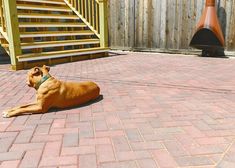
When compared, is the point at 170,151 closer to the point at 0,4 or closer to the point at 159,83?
the point at 159,83

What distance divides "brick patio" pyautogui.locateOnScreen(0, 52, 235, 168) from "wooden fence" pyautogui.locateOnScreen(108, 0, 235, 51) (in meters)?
3.68

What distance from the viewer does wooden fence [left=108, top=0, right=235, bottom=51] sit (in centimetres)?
779

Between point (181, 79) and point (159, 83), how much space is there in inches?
23.2

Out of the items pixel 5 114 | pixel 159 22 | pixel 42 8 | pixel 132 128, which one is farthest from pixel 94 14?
pixel 132 128

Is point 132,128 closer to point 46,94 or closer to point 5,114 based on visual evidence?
point 46,94

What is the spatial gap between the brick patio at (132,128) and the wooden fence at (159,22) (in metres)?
3.68

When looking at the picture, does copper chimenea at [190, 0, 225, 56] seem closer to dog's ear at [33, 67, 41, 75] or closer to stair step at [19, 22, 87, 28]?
stair step at [19, 22, 87, 28]

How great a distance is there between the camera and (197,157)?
2105 millimetres

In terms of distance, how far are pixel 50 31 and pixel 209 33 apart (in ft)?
15.3

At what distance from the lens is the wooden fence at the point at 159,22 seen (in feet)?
25.6

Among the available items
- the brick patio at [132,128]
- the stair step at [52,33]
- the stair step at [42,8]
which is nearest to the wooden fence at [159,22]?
the stair step at [52,33]

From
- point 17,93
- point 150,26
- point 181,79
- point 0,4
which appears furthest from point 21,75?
point 150,26

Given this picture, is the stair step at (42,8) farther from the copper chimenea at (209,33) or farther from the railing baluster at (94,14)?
the copper chimenea at (209,33)

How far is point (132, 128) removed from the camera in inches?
107
